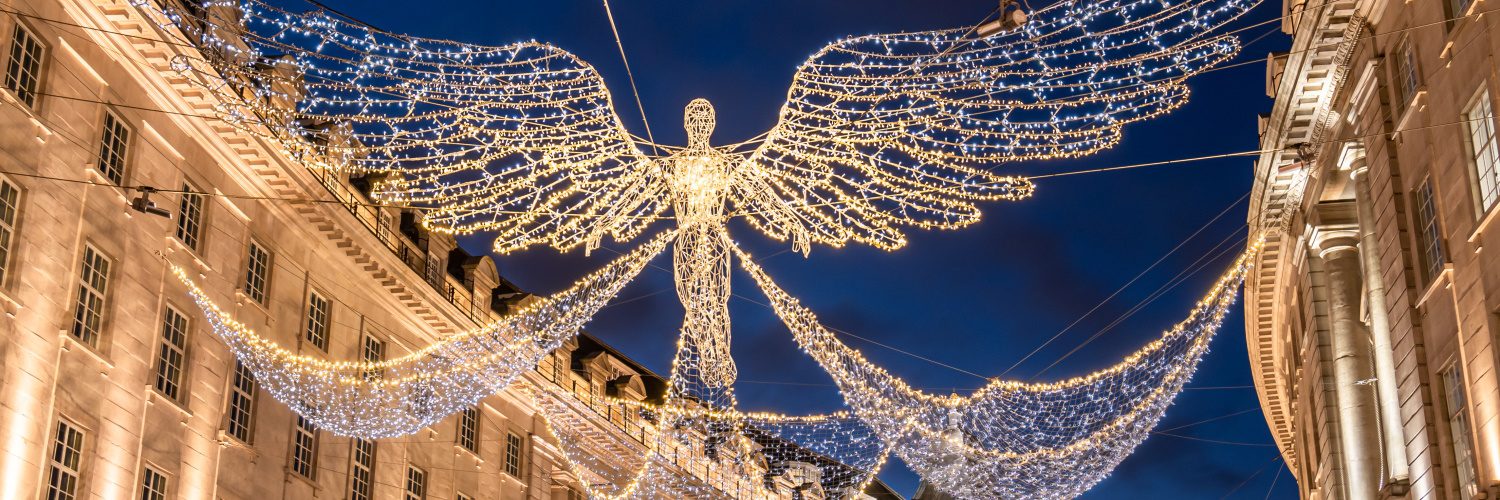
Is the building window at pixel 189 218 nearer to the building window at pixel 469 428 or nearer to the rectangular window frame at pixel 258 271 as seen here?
the rectangular window frame at pixel 258 271

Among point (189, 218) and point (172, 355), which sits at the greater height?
point (189, 218)

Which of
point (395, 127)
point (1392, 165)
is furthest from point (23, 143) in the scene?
point (1392, 165)

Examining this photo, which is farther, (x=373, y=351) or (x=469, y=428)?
(x=469, y=428)

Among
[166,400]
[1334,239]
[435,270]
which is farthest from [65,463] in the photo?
[1334,239]

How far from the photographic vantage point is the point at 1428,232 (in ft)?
75.5

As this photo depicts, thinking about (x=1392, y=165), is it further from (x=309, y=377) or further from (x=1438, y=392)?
(x=309, y=377)

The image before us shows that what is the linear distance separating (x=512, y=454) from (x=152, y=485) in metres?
16.7

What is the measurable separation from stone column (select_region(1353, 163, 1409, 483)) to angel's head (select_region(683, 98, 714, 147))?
10.4 m

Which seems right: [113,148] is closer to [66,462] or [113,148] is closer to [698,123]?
[66,462]

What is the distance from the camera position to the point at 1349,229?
93.9 ft

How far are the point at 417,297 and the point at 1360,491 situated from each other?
21.3 metres

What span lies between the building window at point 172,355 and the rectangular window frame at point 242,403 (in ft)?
4.86

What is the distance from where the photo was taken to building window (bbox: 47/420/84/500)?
25.2m

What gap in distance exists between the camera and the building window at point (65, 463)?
2517cm
